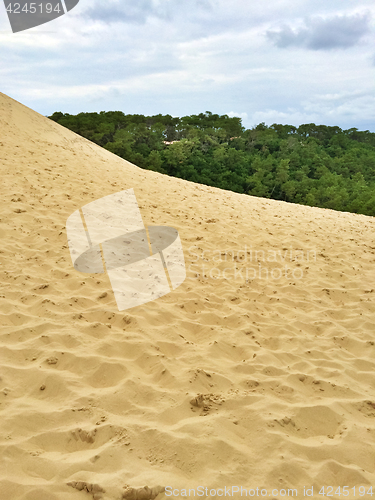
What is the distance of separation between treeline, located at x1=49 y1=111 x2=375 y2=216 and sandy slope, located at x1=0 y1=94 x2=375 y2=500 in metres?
24.9

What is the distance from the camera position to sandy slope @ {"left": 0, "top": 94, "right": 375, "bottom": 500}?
6.34 ft

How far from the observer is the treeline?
29.2m

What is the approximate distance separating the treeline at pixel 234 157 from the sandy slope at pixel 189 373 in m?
24.9

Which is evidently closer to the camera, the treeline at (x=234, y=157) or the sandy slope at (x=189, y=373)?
the sandy slope at (x=189, y=373)

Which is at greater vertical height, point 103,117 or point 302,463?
point 103,117

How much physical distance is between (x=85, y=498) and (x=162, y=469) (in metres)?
0.41

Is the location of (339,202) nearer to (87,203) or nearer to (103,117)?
(103,117)

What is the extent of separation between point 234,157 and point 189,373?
32595mm

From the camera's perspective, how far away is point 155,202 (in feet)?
23.9

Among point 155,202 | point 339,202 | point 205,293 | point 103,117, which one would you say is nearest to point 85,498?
point 205,293

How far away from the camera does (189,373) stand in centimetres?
269

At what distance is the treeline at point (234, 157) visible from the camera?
2916cm

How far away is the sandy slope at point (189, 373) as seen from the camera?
1.93m

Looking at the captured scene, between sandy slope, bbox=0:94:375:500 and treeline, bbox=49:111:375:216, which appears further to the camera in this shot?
treeline, bbox=49:111:375:216
